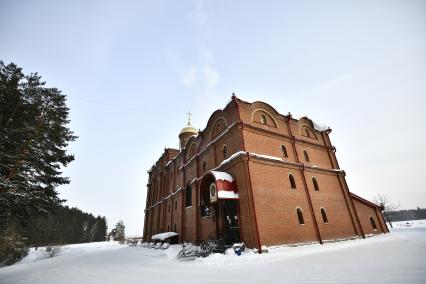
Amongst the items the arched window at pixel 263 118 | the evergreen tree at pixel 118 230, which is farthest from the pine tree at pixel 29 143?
the evergreen tree at pixel 118 230

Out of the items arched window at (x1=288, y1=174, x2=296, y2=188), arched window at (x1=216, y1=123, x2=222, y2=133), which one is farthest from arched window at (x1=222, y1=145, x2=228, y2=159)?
arched window at (x1=288, y1=174, x2=296, y2=188)

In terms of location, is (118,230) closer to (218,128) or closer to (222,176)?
(218,128)

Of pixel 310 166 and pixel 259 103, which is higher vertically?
pixel 259 103

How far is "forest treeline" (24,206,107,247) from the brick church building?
44367mm

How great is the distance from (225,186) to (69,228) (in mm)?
69705

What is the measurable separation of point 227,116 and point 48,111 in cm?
1261

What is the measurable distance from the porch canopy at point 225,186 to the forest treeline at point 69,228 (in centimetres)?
4862

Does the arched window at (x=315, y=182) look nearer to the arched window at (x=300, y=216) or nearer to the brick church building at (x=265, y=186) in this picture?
the brick church building at (x=265, y=186)

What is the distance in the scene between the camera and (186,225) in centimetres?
1980

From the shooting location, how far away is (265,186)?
45.3 feet

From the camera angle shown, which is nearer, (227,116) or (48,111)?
(48,111)

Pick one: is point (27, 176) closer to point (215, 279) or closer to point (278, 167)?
point (215, 279)

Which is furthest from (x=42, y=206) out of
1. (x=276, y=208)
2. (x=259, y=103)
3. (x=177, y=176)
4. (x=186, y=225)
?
(x=259, y=103)

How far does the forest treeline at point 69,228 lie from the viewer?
165 feet
